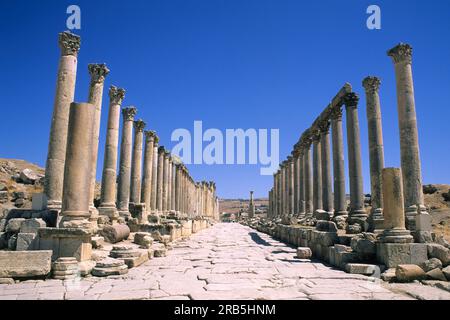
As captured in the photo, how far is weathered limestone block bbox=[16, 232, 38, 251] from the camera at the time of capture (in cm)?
875

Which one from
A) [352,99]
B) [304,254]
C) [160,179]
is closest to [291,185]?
[160,179]

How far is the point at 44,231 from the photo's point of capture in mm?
8570

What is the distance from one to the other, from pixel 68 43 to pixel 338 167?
1373 centimetres

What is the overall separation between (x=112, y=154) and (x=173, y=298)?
42.2 feet

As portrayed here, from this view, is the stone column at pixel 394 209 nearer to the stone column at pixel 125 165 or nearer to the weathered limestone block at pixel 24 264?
the weathered limestone block at pixel 24 264

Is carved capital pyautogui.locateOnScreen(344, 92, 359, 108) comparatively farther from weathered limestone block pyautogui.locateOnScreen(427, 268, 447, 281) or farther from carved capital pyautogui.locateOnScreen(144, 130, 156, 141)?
carved capital pyautogui.locateOnScreen(144, 130, 156, 141)

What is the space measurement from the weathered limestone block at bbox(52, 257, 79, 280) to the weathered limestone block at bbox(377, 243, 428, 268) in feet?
23.9

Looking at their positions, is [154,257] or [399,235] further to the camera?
[154,257]

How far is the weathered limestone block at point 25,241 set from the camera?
8750 mm

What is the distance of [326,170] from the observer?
20750mm

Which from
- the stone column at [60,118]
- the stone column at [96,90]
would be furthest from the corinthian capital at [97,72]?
the stone column at [60,118]

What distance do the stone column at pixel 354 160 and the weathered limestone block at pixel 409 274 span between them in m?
8.83
